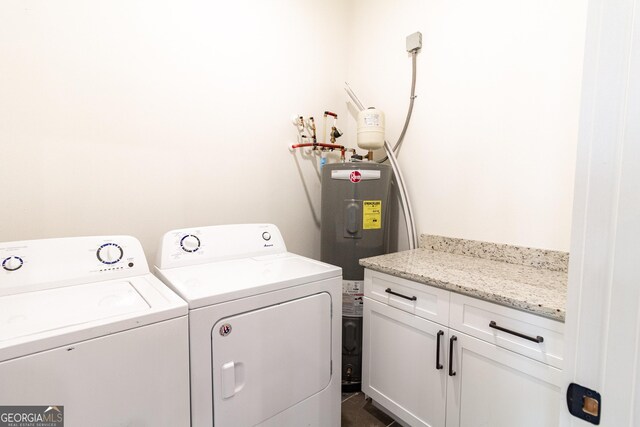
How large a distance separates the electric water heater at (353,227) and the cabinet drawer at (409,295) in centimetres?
24

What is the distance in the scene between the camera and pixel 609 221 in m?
0.41

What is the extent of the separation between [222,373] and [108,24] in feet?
5.21

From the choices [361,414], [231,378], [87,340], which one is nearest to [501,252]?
[361,414]

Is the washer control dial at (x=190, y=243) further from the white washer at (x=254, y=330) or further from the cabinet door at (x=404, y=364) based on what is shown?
the cabinet door at (x=404, y=364)

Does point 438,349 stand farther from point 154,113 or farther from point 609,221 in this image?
point 154,113

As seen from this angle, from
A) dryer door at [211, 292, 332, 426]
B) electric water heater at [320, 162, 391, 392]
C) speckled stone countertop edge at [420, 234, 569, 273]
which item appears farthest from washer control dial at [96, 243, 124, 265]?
speckled stone countertop edge at [420, 234, 569, 273]

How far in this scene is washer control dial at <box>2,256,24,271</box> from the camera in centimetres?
106

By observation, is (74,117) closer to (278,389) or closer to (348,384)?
(278,389)

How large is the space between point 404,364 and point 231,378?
0.86m

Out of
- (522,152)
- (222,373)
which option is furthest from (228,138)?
(522,152)

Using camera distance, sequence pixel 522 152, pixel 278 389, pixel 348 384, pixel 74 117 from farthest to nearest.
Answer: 1. pixel 348 384
2. pixel 522 152
3. pixel 74 117
4. pixel 278 389

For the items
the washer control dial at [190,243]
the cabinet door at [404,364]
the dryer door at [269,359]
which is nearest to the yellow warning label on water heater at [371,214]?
the cabinet door at [404,364]

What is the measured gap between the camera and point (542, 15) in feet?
4.76

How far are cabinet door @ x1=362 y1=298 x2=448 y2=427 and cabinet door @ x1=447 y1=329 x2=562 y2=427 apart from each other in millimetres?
59
